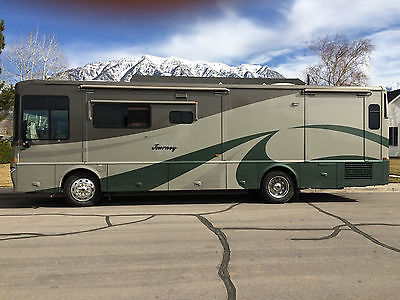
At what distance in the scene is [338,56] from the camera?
120 ft

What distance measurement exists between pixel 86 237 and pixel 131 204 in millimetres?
3239

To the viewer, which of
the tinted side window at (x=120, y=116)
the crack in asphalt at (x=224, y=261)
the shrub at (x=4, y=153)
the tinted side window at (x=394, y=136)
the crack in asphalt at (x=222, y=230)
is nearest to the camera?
the crack in asphalt at (x=224, y=261)

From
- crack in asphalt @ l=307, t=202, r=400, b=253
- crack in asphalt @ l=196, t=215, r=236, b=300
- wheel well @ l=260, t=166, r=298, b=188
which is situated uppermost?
wheel well @ l=260, t=166, r=298, b=188

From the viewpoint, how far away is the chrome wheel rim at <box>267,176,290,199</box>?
8781 millimetres

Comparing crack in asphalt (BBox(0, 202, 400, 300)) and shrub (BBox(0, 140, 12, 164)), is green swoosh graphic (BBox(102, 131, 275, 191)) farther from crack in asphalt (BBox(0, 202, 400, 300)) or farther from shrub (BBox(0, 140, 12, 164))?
shrub (BBox(0, 140, 12, 164))

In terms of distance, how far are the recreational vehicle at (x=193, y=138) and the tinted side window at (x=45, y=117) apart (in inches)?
1.0

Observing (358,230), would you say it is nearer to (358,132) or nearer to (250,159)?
(250,159)

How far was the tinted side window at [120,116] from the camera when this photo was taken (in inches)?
322

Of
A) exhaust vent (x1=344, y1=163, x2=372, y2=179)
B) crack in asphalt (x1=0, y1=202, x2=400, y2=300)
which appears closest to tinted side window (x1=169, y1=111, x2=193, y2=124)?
crack in asphalt (x1=0, y1=202, x2=400, y2=300)

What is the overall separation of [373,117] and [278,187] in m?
3.32

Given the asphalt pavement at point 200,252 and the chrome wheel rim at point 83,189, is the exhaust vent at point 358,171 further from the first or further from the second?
the chrome wheel rim at point 83,189

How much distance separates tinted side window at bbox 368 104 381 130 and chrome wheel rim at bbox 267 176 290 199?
286 cm

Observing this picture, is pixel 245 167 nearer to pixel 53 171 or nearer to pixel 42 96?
pixel 53 171

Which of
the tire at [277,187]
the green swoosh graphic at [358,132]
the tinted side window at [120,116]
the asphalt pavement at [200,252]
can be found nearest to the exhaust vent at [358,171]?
the green swoosh graphic at [358,132]
